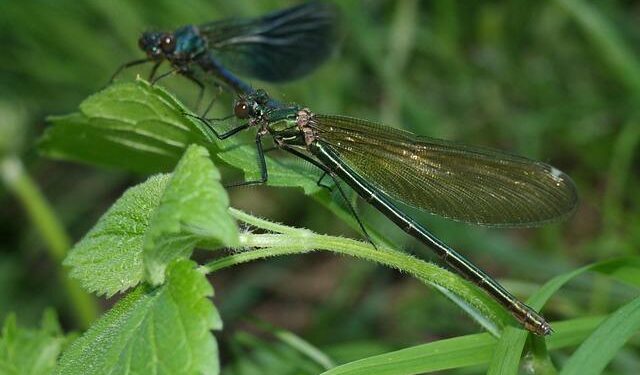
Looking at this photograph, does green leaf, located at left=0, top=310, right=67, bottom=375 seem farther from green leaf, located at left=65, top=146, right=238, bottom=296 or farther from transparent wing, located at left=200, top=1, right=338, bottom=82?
transparent wing, located at left=200, top=1, right=338, bottom=82

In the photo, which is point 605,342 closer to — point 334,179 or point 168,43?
point 334,179

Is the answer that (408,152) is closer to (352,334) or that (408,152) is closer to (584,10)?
(352,334)

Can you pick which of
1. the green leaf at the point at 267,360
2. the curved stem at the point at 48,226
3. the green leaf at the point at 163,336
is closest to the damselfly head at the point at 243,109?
the green leaf at the point at 267,360

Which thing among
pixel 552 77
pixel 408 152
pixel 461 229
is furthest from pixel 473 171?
pixel 552 77

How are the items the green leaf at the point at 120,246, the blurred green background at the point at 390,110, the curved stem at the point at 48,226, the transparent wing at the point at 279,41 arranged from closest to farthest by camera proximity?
the green leaf at the point at 120,246 → the curved stem at the point at 48,226 → the transparent wing at the point at 279,41 → the blurred green background at the point at 390,110

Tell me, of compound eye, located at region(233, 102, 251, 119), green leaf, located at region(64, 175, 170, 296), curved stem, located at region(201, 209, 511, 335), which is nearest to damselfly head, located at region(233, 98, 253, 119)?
compound eye, located at region(233, 102, 251, 119)

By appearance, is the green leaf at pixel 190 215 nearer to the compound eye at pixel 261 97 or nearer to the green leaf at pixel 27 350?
the green leaf at pixel 27 350
